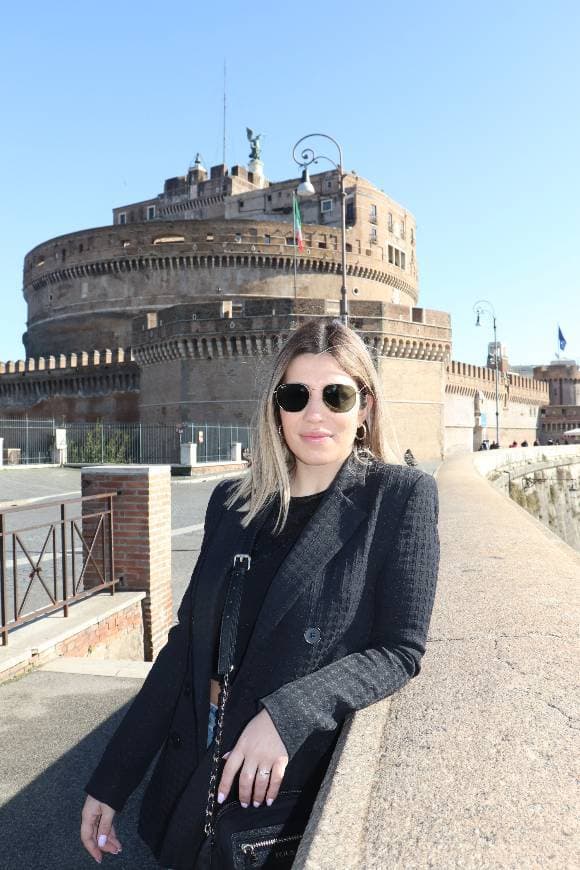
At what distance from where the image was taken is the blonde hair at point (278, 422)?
5.67 ft

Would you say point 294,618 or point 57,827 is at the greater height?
point 294,618

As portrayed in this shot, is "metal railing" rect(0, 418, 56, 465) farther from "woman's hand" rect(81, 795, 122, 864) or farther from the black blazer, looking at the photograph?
the black blazer

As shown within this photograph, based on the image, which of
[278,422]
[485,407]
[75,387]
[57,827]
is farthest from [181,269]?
[278,422]

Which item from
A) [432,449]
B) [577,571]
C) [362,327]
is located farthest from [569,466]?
[577,571]

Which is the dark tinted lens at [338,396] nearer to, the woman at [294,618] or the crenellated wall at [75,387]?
the woman at [294,618]

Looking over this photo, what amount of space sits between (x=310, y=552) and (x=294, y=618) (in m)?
0.14

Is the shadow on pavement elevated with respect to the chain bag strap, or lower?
lower

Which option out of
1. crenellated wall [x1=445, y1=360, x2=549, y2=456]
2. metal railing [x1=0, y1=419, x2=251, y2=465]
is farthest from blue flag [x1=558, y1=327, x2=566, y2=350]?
metal railing [x1=0, y1=419, x2=251, y2=465]

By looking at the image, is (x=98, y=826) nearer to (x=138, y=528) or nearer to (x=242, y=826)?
(x=242, y=826)

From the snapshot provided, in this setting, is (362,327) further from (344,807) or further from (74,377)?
(344,807)

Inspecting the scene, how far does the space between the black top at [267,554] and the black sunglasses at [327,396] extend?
0.22m

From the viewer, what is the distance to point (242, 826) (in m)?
1.35

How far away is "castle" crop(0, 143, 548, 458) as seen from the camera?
27.2 m

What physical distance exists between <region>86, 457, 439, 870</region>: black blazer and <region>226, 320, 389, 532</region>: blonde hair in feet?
0.43
